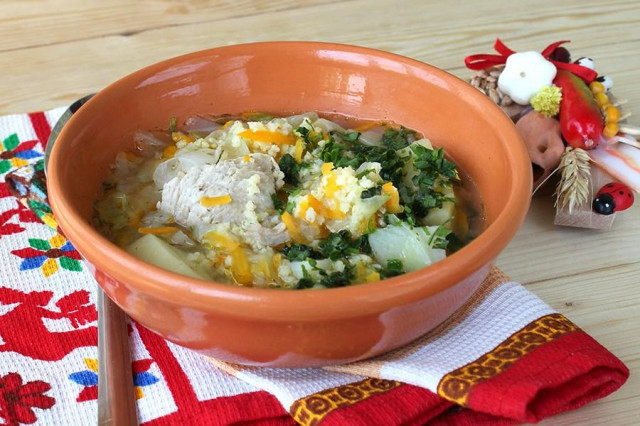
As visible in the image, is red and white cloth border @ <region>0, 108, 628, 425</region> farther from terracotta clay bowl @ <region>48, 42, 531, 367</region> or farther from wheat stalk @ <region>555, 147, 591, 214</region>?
wheat stalk @ <region>555, 147, 591, 214</region>

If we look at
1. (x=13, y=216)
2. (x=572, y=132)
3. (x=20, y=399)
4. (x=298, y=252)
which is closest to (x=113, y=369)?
(x=20, y=399)

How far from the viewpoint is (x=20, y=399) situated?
1620 millimetres

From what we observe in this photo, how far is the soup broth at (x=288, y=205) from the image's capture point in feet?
5.42

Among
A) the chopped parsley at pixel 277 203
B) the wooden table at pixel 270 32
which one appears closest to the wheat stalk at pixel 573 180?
the wooden table at pixel 270 32

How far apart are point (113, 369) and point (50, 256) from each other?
1.62ft

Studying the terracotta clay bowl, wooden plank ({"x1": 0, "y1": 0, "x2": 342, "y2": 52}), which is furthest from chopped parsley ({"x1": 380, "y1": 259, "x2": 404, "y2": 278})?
wooden plank ({"x1": 0, "y1": 0, "x2": 342, "y2": 52})

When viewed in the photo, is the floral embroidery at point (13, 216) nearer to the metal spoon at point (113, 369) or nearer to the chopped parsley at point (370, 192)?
the metal spoon at point (113, 369)

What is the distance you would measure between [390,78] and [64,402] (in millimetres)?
1108

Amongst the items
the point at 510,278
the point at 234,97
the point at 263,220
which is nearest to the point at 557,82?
the point at 510,278

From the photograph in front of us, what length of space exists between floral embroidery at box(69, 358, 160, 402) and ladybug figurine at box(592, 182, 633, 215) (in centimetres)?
119

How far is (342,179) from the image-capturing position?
1736 millimetres

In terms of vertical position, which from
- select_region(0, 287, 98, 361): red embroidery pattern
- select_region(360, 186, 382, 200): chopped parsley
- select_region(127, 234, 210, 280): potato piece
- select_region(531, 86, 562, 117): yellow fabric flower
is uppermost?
select_region(531, 86, 562, 117): yellow fabric flower

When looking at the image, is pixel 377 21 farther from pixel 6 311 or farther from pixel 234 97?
pixel 6 311

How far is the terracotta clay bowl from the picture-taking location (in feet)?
4.63
